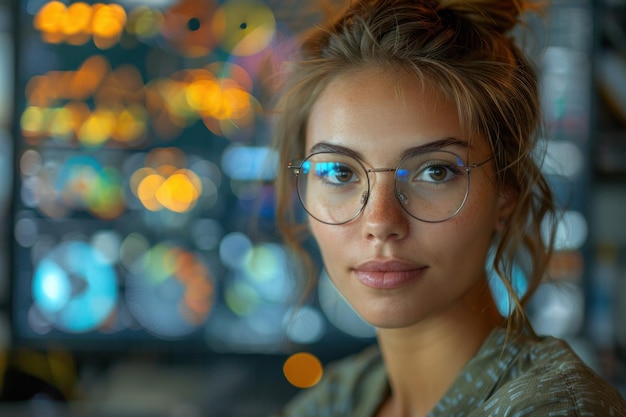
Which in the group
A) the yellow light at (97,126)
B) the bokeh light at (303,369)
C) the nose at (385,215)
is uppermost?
the yellow light at (97,126)

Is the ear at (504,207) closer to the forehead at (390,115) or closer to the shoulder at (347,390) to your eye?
the forehead at (390,115)

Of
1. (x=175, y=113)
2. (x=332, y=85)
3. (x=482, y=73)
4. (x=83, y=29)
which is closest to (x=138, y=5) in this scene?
(x=83, y=29)

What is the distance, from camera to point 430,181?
0.97 metres

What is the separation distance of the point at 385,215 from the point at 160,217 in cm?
124

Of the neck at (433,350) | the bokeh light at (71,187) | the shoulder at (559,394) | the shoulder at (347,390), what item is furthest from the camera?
the bokeh light at (71,187)

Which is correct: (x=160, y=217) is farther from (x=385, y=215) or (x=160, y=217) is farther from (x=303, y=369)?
(x=385, y=215)

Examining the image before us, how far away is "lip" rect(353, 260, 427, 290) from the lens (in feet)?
3.17

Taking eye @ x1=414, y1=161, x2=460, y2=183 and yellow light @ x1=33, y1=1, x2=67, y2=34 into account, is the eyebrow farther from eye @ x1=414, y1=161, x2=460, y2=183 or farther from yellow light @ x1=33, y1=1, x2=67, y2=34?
yellow light @ x1=33, y1=1, x2=67, y2=34

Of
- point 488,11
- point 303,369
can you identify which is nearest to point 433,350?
point 488,11

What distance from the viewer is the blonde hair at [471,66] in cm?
99

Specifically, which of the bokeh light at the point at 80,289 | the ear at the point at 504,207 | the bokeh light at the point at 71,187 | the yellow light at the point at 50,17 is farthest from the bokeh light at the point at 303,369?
the ear at the point at 504,207

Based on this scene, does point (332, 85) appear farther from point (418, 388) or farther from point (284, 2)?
point (284, 2)

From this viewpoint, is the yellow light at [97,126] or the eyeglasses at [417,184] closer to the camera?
the eyeglasses at [417,184]

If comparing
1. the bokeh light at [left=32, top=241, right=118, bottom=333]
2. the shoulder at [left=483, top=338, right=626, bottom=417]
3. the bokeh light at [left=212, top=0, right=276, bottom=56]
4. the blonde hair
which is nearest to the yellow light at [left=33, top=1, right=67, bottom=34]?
the bokeh light at [left=212, top=0, right=276, bottom=56]
